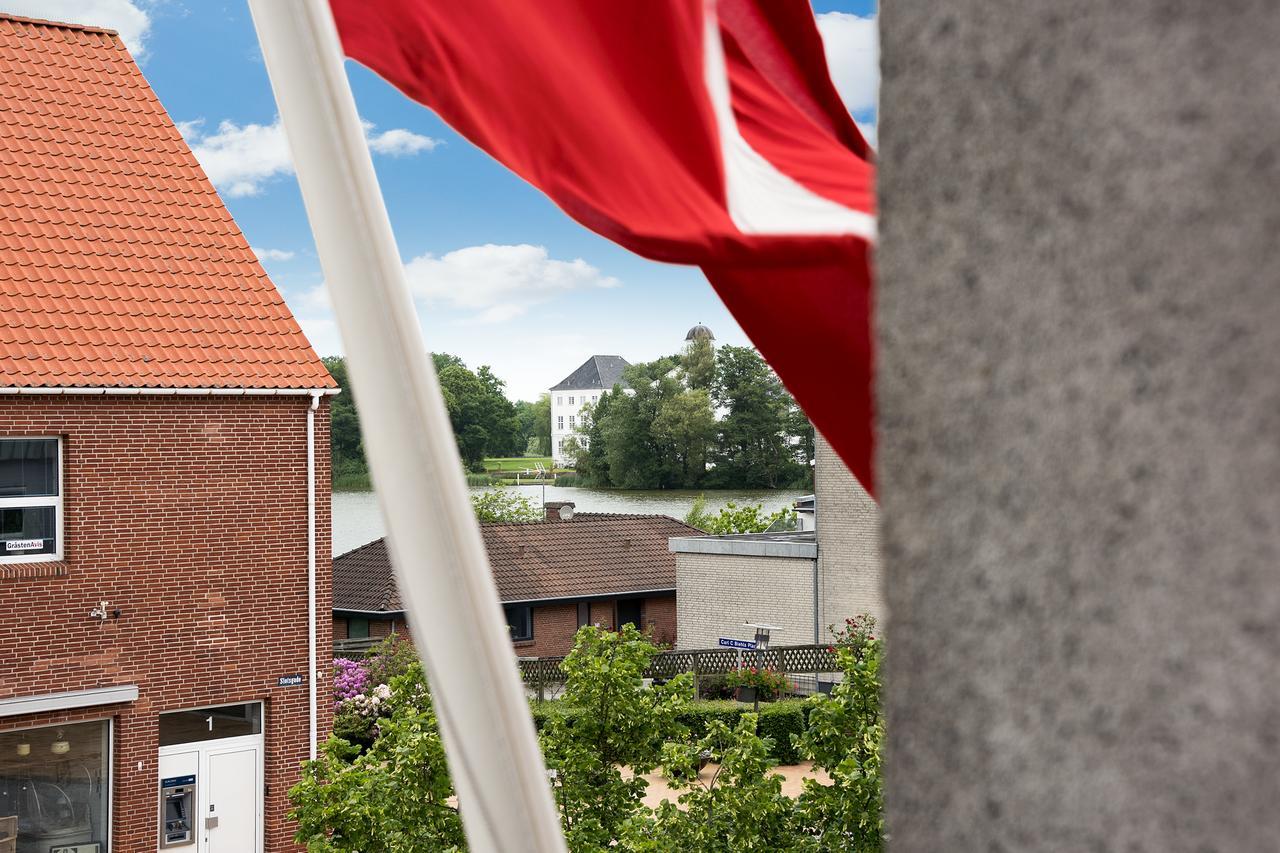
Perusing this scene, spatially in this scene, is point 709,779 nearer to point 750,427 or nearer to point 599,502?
point 750,427

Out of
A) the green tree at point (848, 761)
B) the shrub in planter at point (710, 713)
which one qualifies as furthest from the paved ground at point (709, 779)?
the green tree at point (848, 761)

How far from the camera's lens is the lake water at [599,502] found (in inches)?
1487

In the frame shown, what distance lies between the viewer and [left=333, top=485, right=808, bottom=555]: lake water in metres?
37.8

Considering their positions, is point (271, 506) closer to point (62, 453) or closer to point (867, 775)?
point (62, 453)

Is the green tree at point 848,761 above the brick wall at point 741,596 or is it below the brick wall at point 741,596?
above

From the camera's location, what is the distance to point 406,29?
1.91m

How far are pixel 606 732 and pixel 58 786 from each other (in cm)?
778

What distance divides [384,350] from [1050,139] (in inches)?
33.4

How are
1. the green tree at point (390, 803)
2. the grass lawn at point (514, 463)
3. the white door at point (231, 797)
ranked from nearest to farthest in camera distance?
1. the green tree at point (390, 803)
2. the white door at point (231, 797)
3. the grass lawn at point (514, 463)

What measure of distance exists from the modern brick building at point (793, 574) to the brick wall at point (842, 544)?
2 centimetres

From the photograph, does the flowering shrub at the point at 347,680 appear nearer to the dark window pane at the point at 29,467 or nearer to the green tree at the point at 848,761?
the dark window pane at the point at 29,467

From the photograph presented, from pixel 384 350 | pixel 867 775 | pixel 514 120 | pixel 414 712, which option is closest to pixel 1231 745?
pixel 384 350

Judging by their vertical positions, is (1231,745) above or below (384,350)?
below

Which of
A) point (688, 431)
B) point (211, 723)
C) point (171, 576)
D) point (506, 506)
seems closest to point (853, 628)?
point (211, 723)
